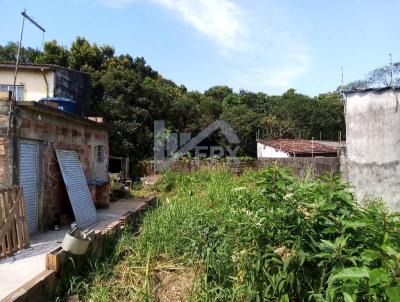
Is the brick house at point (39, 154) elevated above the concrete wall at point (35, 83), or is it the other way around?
the concrete wall at point (35, 83)

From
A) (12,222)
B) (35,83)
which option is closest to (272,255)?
(12,222)

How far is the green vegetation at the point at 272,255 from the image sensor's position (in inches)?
113

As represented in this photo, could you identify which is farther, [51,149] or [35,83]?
[35,83]

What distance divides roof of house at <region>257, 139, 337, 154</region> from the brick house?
14.9 meters

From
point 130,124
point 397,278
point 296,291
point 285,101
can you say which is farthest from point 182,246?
point 285,101

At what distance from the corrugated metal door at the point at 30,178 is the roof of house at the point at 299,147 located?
16666 mm

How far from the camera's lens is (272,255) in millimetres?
3748

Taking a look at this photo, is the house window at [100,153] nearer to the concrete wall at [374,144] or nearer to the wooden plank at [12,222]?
the wooden plank at [12,222]

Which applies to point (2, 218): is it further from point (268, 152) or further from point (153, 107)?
point (268, 152)

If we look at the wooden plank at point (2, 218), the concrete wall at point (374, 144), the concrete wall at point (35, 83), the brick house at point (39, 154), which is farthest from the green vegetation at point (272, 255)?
the concrete wall at point (35, 83)

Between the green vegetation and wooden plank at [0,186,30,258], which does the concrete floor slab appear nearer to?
wooden plank at [0,186,30,258]

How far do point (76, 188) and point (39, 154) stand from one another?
3.92 feet

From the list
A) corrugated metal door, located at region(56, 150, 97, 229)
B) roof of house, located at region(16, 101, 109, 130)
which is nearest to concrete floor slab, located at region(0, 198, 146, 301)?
corrugated metal door, located at region(56, 150, 97, 229)

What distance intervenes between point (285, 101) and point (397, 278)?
31430 millimetres
